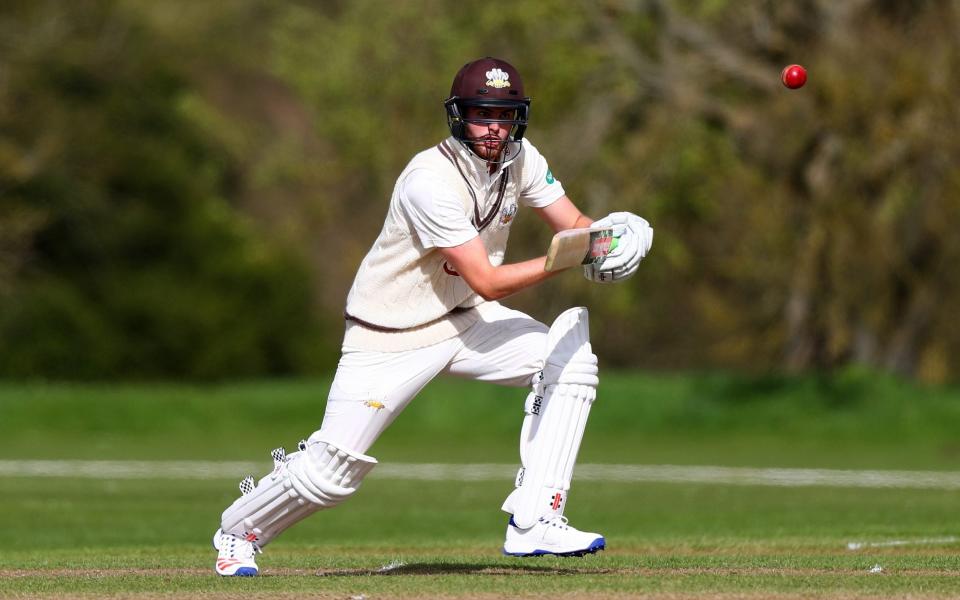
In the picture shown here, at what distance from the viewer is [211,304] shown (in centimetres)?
3462

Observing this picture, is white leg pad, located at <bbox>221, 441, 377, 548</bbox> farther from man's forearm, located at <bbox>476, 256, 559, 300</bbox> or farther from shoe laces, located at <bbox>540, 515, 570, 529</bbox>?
man's forearm, located at <bbox>476, 256, 559, 300</bbox>

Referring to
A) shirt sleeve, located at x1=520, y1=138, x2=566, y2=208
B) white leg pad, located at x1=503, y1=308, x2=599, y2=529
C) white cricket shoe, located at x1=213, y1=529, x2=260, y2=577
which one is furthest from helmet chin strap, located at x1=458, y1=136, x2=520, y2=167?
white cricket shoe, located at x1=213, y1=529, x2=260, y2=577

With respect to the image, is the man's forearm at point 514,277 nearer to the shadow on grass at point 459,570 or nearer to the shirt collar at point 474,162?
the shirt collar at point 474,162

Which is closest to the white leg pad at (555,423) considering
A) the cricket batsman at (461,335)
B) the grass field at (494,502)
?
the cricket batsman at (461,335)

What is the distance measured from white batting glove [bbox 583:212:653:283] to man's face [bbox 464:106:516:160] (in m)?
0.49

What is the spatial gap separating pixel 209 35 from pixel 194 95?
5.25 ft

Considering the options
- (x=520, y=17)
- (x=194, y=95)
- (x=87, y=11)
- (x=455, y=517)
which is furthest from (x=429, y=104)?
(x=455, y=517)

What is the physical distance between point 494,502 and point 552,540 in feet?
24.4

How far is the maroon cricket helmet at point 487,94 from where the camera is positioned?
6.18m

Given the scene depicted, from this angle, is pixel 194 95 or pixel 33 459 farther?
pixel 194 95

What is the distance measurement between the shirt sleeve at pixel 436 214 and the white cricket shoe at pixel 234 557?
57.0 inches

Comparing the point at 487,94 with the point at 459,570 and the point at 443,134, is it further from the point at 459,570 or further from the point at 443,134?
the point at 443,134

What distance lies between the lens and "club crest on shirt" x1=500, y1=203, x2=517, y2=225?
252 inches

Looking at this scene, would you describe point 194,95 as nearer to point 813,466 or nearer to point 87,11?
point 87,11
